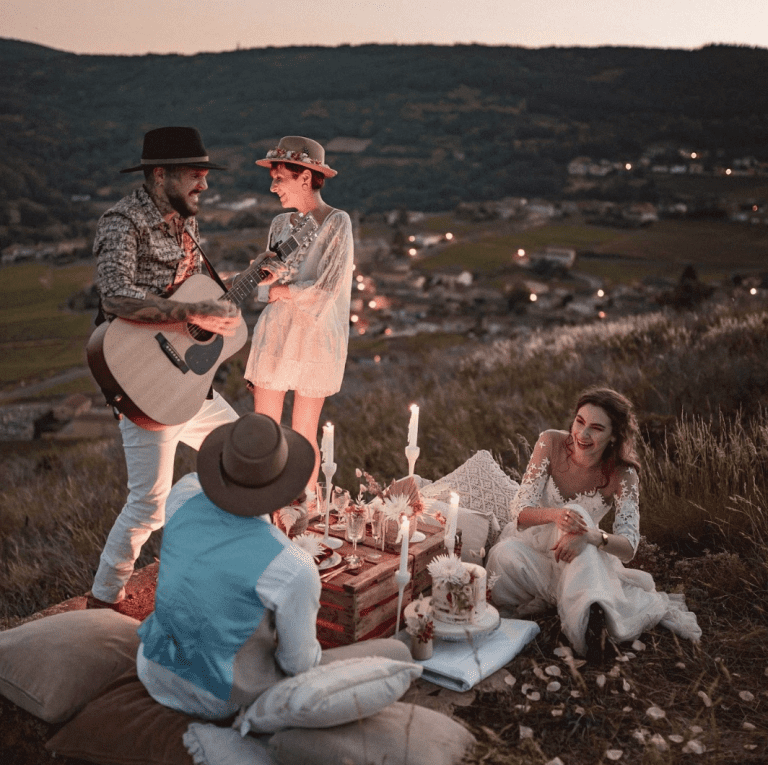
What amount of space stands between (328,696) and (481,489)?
294 centimetres

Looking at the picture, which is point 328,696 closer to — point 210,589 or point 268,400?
point 210,589

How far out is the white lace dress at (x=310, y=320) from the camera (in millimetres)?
4719

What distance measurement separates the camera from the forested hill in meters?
33.1

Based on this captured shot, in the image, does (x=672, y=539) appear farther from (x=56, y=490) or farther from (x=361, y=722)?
(x=56, y=490)

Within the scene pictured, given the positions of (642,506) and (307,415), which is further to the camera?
(642,506)

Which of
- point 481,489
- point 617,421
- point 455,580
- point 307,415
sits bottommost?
point 481,489

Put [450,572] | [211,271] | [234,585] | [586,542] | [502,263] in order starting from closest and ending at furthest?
[234,585] < [450,572] < [586,542] < [211,271] < [502,263]

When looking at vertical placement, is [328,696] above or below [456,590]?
above

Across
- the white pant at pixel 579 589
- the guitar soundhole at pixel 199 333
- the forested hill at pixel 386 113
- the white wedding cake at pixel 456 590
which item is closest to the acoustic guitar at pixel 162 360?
the guitar soundhole at pixel 199 333

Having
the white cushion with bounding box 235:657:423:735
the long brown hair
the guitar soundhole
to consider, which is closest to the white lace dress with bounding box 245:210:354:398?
the guitar soundhole

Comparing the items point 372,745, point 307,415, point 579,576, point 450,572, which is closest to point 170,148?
point 307,415

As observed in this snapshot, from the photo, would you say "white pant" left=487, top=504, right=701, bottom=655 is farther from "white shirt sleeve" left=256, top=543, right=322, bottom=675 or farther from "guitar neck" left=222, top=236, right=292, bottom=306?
"guitar neck" left=222, top=236, right=292, bottom=306

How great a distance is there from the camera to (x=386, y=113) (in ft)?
163

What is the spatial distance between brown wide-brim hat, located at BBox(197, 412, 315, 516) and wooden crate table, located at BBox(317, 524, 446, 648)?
108 cm
